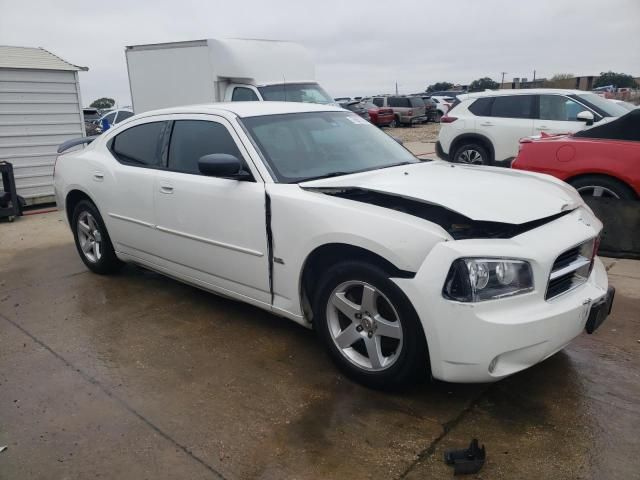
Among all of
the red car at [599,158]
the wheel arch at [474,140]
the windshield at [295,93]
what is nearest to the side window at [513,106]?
the wheel arch at [474,140]

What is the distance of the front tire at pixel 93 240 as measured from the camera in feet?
16.8

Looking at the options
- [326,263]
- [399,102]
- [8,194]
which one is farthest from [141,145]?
[399,102]

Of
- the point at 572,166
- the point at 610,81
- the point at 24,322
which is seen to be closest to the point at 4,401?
the point at 24,322

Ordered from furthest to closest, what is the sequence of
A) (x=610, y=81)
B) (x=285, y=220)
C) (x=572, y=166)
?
(x=610, y=81)
(x=572, y=166)
(x=285, y=220)

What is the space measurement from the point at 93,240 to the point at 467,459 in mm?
4150

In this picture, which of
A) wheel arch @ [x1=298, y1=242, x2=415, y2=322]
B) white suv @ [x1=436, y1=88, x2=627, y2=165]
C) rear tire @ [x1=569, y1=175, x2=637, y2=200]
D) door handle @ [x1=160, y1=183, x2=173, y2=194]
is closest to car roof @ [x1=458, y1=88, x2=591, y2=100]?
white suv @ [x1=436, y1=88, x2=627, y2=165]

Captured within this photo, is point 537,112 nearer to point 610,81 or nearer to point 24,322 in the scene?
point 24,322

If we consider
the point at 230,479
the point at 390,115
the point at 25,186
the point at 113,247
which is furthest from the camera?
the point at 390,115

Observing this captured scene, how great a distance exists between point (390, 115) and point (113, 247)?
2329 cm

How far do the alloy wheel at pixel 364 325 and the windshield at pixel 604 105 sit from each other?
290 inches

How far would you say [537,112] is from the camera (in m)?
9.20

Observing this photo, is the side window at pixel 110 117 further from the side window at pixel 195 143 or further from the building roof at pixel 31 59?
the side window at pixel 195 143

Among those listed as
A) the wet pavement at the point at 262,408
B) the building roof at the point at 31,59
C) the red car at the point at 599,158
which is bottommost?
the wet pavement at the point at 262,408

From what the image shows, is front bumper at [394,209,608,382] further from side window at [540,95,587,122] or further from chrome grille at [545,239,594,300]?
side window at [540,95,587,122]
